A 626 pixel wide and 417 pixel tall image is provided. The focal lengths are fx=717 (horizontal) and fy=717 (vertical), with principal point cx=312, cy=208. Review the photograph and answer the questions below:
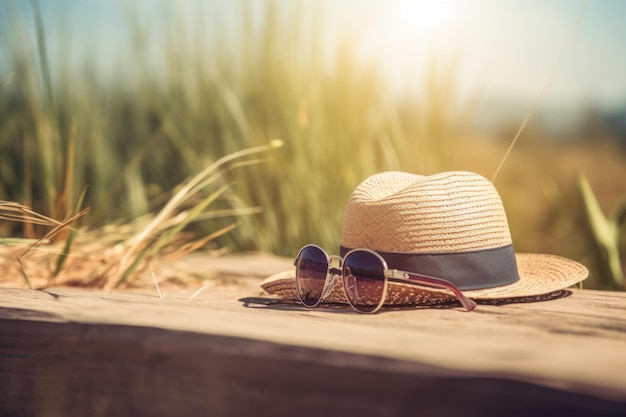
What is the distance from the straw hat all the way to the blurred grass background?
155cm

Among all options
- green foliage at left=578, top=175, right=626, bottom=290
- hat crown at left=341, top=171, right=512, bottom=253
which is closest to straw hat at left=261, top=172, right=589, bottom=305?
hat crown at left=341, top=171, right=512, bottom=253

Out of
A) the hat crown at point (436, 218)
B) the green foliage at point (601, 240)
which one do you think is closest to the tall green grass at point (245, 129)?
the green foliage at point (601, 240)

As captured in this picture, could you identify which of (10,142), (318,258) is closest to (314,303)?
(318,258)

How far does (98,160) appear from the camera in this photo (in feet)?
12.8

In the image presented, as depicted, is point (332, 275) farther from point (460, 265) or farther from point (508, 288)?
point (508, 288)

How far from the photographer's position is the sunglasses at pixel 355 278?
63.1 inches

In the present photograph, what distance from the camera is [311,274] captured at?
5.84 feet

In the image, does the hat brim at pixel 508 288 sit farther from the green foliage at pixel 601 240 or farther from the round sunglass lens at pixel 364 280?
the green foliage at pixel 601 240

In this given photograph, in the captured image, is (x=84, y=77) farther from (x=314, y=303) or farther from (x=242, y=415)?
(x=242, y=415)

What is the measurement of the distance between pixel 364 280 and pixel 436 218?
0.81ft

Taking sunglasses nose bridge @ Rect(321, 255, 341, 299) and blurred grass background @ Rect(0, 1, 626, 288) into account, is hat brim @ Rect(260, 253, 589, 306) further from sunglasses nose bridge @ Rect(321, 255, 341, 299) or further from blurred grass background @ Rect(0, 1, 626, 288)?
blurred grass background @ Rect(0, 1, 626, 288)

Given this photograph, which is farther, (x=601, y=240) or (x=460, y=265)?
(x=601, y=240)

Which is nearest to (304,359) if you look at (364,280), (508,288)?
(364,280)

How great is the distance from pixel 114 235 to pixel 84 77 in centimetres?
168
